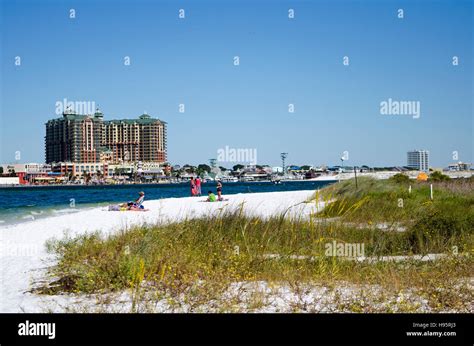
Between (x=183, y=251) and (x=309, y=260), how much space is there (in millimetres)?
1993

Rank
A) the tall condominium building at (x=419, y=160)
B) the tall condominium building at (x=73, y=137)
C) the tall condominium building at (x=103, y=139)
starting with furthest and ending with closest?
1. the tall condominium building at (x=103, y=139)
2. the tall condominium building at (x=73, y=137)
3. the tall condominium building at (x=419, y=160)

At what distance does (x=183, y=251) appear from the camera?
8117 mm

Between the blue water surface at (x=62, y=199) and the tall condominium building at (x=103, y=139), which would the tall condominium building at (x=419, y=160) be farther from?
the tall condominium building at (x=103, y=139)

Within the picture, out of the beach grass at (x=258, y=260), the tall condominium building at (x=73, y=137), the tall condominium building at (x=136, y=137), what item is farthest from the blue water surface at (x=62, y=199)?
the tall condominium building at (x=136, y=137)

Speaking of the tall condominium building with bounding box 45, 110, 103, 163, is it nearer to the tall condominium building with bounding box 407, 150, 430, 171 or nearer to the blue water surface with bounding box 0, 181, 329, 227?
the blue water surface with bounding box 0, 181, 329, 227

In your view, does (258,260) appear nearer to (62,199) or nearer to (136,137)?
(62,199)

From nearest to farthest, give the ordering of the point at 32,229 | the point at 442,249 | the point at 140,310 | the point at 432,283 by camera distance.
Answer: the point at 140,310
the point at 432,283
the point at 442,249
the point at 32,229

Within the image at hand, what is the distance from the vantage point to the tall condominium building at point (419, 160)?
39.9 meters

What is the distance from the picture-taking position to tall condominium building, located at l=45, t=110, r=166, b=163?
83.6m

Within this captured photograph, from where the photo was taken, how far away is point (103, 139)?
101250 mm

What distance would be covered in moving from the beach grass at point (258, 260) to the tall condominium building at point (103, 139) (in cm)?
7225

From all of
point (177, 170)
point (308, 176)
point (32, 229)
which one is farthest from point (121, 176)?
point (32, 229)

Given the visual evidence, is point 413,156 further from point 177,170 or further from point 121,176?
point 177,170

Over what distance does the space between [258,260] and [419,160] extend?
34.9 m
